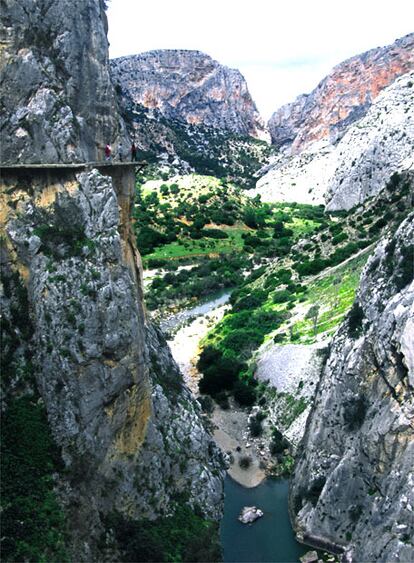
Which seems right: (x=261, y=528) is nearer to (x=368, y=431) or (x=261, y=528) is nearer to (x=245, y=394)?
(x=368, y=431)

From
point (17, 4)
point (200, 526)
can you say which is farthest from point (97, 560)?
point (17, 4)

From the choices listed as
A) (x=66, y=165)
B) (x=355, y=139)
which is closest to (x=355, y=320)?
(x=66, y=165)

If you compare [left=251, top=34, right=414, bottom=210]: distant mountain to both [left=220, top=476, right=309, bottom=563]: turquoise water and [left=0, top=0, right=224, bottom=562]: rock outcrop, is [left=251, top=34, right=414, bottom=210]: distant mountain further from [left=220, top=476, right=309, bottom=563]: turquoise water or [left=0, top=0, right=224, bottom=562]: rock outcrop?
[left=0, top=0, right=224, bottom=562]: rock outcrop

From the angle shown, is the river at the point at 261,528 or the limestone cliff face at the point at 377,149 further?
the limestone cliff face at the point at 377,149

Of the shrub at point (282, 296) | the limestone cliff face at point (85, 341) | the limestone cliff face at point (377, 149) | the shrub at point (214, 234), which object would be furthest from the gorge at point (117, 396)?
the limestone cliff face at point (377, 149)

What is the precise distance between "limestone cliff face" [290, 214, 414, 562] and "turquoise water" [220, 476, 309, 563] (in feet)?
2.80

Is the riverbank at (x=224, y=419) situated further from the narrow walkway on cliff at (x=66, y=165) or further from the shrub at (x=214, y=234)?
the shrub at (x=214, y=234)

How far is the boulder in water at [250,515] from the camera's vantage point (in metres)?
33.3

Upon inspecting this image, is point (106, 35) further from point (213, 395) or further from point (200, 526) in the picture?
point (213, 395)

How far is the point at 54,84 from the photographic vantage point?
27.7m

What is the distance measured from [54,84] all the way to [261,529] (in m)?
23.3

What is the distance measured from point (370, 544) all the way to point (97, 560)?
10.8 meters

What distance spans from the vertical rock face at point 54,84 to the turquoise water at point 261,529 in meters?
19.3

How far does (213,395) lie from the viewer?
48.2m
